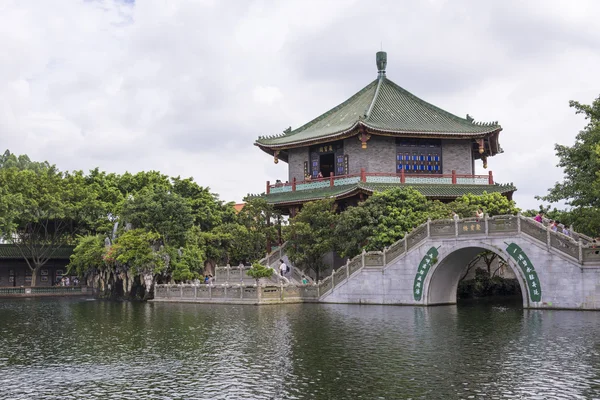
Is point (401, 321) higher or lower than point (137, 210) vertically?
lower

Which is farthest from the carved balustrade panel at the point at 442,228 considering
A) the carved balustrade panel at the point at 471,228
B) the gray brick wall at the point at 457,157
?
the gray brick wall at the point at 457,157

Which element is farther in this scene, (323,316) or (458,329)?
(323,316)

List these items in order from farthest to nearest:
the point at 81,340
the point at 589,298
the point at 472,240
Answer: the point at 472,240 < the point at 589,298 < the point at 81,340

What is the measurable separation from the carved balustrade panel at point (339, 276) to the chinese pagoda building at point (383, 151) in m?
7.37

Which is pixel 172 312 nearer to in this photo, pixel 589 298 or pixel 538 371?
pixel 589 298

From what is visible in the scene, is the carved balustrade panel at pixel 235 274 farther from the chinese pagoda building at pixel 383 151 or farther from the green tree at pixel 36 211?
the green tree at pixel 36 211

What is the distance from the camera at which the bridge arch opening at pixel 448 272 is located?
98.1 ft

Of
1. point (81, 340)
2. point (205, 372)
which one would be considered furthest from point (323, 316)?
point (205, 372)

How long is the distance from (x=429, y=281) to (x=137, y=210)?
64.7 feet

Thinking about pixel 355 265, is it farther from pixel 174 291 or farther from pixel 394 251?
pixel 174 291

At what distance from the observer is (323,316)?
26828mm

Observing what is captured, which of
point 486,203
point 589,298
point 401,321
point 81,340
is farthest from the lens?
point 486,203

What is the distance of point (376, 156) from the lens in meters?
43.5

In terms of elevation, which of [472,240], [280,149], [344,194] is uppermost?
[280,149]
